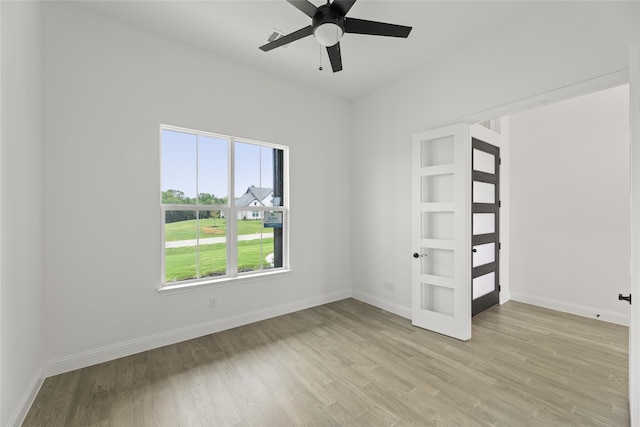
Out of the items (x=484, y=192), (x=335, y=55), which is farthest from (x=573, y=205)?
(x=335, y=55)

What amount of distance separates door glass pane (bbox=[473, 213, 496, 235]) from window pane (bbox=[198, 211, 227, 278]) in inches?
132

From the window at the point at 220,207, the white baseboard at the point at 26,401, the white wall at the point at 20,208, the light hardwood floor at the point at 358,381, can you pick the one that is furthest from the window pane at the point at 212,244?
the white baseboard at the point at 26,401

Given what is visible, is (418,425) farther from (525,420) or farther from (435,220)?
(435,220)

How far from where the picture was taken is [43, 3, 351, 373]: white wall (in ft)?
7.95

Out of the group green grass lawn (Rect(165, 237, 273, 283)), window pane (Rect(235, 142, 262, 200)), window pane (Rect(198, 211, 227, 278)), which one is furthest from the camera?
window pane (Rect(235, 142, 262, 200))

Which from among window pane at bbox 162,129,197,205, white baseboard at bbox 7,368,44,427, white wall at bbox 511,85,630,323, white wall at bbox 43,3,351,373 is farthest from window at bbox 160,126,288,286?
white wall at bbox 511,85,630,323

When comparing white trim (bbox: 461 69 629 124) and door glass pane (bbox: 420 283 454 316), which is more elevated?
white trim (bbox: 461 69 629 124)

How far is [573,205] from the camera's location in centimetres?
379

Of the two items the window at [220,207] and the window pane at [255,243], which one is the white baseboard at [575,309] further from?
the window pane at [255,243]

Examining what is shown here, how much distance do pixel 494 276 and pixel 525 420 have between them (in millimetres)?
Result: 2618

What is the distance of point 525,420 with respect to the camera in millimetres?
1851

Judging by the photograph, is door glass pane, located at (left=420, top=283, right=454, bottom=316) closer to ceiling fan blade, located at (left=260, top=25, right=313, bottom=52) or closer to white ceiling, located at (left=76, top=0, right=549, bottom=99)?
white ceiling, located at (left=76, top=0, right=549, bottom=99)

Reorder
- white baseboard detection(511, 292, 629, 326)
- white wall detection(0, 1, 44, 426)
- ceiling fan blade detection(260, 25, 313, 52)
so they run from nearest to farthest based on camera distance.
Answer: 1. white wall detection(0, 1, 44, 426)
2. ceiling fan blade detection(260, 25, 313, 52)
3. white baseboard detection(511, 292, 629, 326)

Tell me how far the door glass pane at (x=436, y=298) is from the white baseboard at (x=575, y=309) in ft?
6.21
